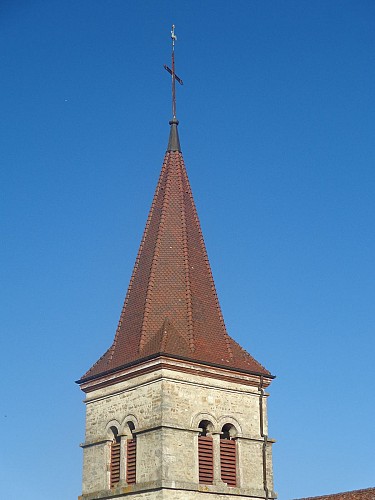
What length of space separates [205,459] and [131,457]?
6.25 feet

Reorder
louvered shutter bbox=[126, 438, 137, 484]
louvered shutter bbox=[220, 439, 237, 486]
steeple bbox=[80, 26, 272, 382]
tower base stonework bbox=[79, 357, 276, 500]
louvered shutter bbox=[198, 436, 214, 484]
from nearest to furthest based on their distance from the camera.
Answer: tower base stonework bbox=[79, 357, 276, 500] → louvered shutter bbox=[198, 436, 214, 484] → louvered shutter bbox=[126, 438, 137, 484] → louvered shutter bbox=[220, 439, 237, 486] → steeple bbox=[80, 26, 272, 382]

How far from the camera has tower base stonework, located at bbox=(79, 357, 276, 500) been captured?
75.3ft

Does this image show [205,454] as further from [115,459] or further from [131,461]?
[115,459]

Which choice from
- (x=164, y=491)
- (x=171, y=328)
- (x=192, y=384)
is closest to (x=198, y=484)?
(x=164, y=491)

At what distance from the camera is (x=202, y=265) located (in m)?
26.6

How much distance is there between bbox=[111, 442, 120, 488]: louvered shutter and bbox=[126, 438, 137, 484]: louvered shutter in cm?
48

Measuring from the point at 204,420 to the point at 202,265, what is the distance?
4.69 m

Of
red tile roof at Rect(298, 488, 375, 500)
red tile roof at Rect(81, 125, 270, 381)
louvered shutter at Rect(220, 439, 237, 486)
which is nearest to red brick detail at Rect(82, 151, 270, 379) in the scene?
red tile roof at Rect(81, 125, 270, 381)

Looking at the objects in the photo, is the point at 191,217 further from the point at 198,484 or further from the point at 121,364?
the point at 198,484

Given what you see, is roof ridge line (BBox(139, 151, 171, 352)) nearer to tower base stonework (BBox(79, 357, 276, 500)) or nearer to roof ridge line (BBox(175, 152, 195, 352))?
roof ridge line (BBox(175, 152, 195, 352))

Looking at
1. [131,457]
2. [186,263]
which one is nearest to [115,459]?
[131,457]

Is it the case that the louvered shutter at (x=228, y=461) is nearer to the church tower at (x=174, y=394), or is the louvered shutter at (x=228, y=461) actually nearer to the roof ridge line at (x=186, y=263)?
the church tower at (x=174, y=394)

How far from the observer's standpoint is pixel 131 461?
23.9 m

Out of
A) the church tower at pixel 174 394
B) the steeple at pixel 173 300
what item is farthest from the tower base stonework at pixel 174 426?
the steeple at pixel 173 300
